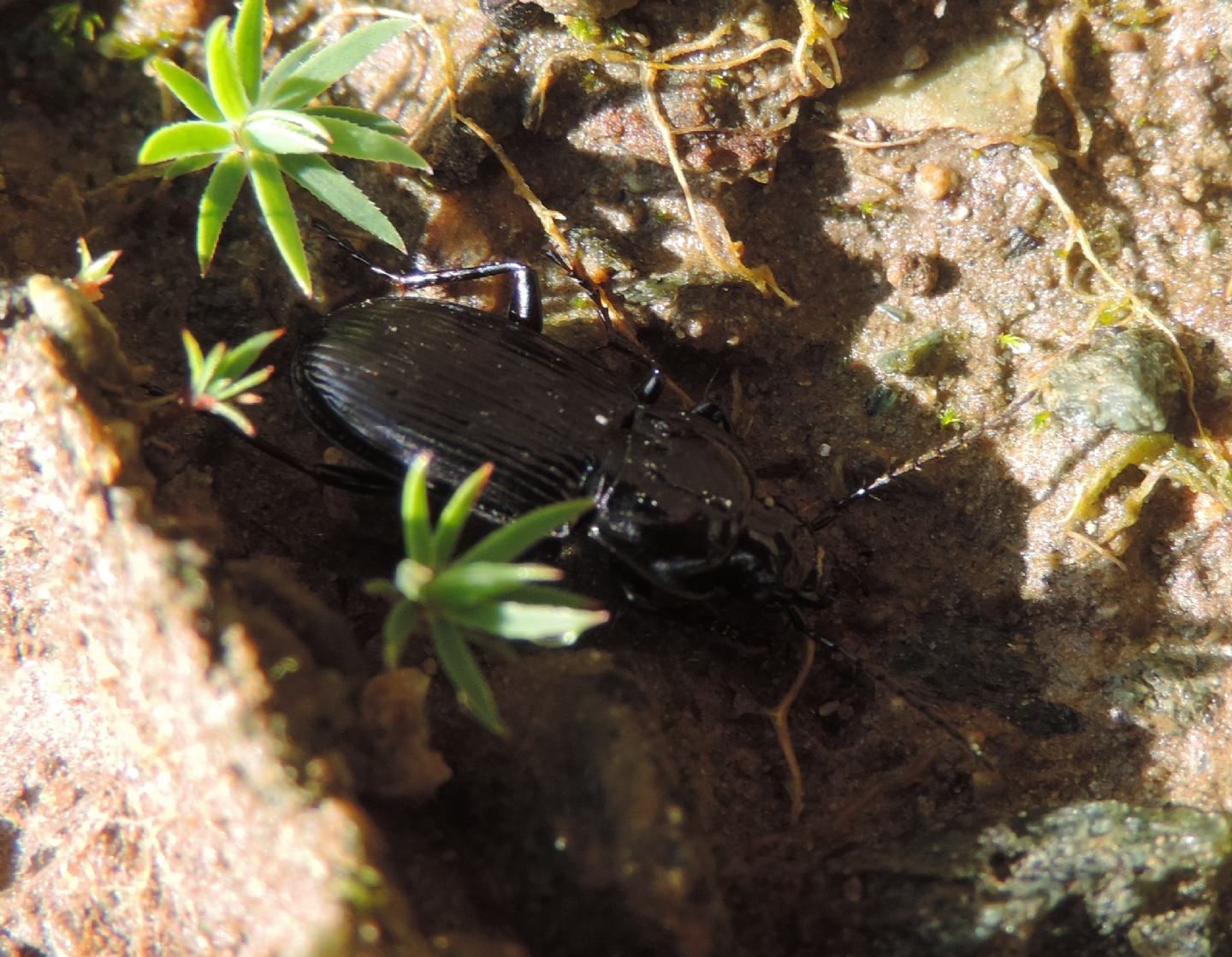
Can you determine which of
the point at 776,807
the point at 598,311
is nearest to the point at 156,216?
the point at 598,311

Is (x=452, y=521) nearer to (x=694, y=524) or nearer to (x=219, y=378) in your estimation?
(x=219, y=378)

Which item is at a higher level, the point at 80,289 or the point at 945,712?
the point at 80,289

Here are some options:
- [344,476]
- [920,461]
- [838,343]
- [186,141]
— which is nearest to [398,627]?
[344,476]

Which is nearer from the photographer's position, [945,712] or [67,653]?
[67,653]

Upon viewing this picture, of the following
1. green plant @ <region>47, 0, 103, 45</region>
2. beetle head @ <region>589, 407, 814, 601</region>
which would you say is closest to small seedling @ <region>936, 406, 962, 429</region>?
beetle head @ <region>589, 407, 814, 601</region>

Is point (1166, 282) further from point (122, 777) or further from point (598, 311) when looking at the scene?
point (122, 777)

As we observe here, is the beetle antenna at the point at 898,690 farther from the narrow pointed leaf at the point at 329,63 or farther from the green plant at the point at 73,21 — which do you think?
the green plant at the point at 73,21
